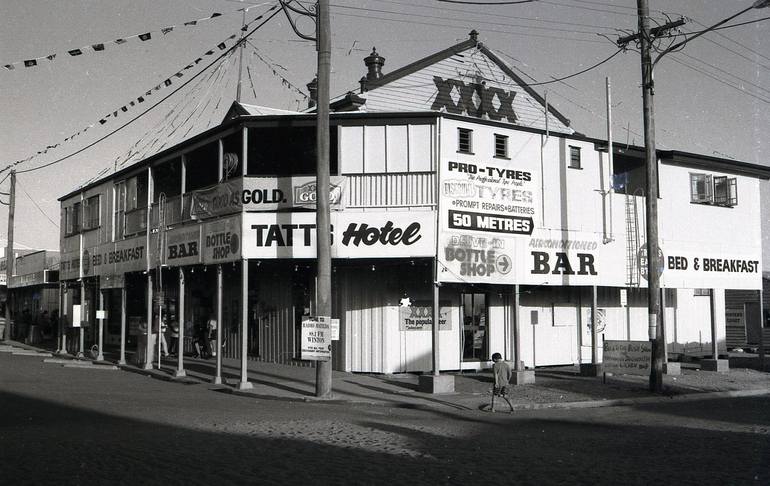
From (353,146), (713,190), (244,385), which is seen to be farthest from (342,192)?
(713,190)

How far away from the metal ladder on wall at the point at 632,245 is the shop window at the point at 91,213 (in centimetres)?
1974

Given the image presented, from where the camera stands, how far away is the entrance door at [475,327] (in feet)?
75.6

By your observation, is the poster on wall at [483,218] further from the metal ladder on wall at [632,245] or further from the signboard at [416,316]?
the metal ladder on wall at [632,245]

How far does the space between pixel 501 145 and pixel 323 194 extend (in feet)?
20.8

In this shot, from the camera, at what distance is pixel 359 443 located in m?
10.7

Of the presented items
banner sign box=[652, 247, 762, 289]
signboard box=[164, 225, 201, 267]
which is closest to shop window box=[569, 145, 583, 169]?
banner sign box=[652, 247, 762, 289]

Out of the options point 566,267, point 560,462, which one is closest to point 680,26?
point 566,267

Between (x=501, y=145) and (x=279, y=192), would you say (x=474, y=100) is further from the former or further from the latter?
(x=279, y=192)

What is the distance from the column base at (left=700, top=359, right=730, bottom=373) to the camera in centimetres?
2348

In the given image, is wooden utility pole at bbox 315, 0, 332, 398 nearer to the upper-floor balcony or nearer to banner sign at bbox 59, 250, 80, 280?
the upper-floor balcony

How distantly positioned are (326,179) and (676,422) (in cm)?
855

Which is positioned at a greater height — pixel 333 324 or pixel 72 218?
pixel 72 218

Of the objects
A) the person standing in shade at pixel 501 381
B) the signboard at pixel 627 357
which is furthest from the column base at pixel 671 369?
the person standing in shade at pixel 501 381

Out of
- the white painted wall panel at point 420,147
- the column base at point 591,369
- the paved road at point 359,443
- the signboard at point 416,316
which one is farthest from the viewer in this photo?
the signboard at point 416,316
